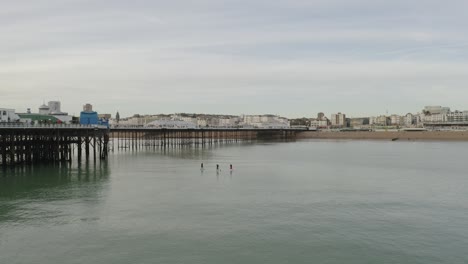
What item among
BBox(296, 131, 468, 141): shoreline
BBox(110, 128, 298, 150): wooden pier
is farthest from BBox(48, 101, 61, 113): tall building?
Result: BBox(296, 131, 468, 141): shoreline

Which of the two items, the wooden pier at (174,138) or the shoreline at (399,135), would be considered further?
the shoreline at (399,135)

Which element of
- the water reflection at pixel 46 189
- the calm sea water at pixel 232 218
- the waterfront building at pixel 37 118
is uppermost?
the waterfront building at pixel 37 118

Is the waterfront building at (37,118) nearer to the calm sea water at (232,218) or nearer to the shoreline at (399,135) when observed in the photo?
the calm sea water at (232,218)

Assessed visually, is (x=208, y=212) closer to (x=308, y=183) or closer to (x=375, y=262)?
(x=375, y=262)

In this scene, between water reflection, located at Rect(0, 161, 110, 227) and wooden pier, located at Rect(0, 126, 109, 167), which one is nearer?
water reflection, located at Rect(0, 161, 110, 227)

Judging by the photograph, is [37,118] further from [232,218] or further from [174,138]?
[174,138]

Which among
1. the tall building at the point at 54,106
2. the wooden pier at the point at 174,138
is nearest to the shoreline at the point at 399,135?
the wooden pier at the point at 174,138

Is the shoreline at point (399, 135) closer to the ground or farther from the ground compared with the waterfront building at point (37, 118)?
closer to the ground

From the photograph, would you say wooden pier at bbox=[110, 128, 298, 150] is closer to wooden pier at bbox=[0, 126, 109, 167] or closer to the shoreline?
the shoreline

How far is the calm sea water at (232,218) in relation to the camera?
19.5 meters

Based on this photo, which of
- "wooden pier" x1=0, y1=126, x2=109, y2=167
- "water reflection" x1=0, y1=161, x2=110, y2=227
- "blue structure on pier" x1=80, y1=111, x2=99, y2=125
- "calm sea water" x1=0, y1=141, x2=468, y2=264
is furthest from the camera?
"blue structure on pier" x1=80, y1=111, x2=99, y2=125

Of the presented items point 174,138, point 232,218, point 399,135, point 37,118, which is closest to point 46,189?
point 232,218

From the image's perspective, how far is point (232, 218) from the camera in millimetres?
25672

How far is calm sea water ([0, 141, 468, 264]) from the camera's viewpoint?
64.0ft
